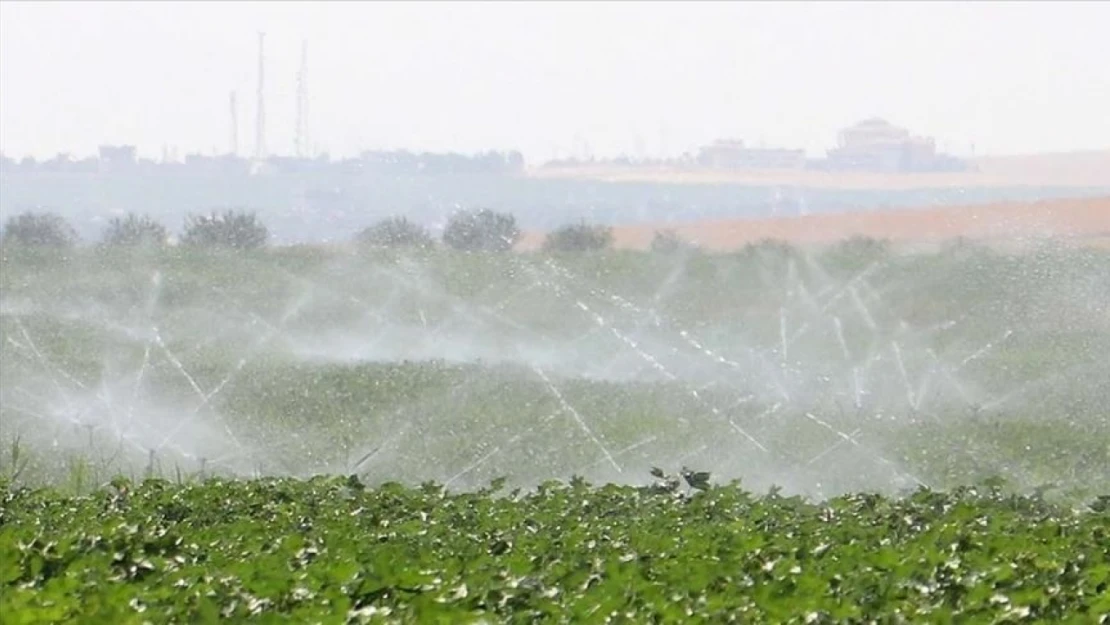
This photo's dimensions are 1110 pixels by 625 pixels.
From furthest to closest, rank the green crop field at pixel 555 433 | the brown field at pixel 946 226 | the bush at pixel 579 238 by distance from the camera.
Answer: the bush at pixel 579 238, the brown field at pixel 946 226, the green crop field at pixel 555 433

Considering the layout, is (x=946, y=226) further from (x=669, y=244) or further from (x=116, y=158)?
(x=116, y=158)

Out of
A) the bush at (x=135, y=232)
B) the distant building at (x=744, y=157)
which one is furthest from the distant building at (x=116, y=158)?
the distant building at (x=744, y=157)

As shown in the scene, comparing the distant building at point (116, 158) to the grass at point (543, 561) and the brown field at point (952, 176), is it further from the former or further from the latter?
the grass at point (543, 561)

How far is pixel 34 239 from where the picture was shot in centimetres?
3472

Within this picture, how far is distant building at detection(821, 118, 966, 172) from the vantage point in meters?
29.8

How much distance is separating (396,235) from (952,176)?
8.72 meters

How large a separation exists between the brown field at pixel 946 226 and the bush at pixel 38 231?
30.5ft

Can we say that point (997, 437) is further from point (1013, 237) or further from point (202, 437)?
point (1013, 237)

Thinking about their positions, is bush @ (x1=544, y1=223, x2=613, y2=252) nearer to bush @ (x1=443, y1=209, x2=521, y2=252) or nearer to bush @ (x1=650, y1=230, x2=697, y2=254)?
bush @ (x1=443, y1=209, x2=521, y2=252)

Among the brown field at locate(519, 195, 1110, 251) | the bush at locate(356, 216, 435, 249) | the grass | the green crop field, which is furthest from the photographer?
the bush at locate(356, 216, 435, 249)

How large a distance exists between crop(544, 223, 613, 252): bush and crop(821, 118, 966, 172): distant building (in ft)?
11.9

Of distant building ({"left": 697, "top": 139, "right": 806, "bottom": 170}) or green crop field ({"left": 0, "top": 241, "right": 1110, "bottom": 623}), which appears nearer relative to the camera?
green crop field ({"left": 0, "top": 241, "right": 1110, "bottom": 623})

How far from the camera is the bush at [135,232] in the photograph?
34228mm

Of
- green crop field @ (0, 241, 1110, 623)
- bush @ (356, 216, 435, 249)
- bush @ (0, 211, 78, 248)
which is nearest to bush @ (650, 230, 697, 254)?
green crop field @ (0, 241, 1110, 623)
